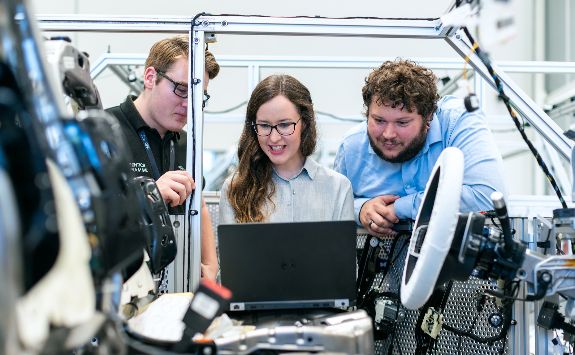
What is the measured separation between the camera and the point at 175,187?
173cm

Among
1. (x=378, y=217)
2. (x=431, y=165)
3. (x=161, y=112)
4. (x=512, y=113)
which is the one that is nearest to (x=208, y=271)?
(x=378, y=217)

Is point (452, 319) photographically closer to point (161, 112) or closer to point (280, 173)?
point (280, 173)

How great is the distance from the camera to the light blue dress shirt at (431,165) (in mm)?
2049

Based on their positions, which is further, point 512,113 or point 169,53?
point 169,53

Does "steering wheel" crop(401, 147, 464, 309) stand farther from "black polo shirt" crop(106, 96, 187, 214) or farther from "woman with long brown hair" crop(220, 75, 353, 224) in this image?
"black polo shirt" crop(106, 96, 187, 214)

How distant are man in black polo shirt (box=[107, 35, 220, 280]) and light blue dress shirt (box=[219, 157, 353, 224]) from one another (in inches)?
12.1

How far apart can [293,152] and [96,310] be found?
131cm

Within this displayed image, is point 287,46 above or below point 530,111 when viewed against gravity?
above

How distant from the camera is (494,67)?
1943 millimetres

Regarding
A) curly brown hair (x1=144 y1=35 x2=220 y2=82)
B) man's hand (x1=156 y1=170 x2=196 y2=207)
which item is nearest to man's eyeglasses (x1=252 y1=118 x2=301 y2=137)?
curly brown hair (x1=144 y1=35 x2=220 y2=82)

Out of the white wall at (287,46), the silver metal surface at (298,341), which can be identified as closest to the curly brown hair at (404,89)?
the silver metal surface at (298,341)

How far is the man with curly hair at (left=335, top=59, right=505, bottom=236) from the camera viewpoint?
6.81 feet

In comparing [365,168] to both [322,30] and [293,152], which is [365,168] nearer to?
[293,152]

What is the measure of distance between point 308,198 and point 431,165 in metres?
0.48
